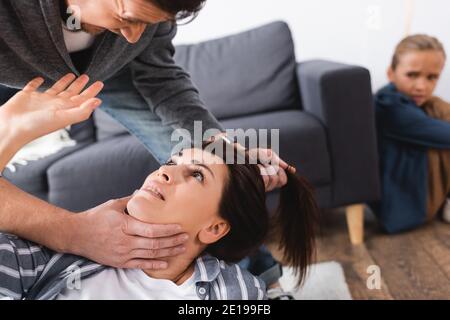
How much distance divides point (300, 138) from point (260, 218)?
0.15 metres

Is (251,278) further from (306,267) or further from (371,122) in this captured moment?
(371,122)

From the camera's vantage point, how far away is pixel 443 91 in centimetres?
54

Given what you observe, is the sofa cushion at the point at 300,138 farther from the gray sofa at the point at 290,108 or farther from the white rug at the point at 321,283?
the white rug at the point at 321,283

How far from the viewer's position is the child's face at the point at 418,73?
0.54 m

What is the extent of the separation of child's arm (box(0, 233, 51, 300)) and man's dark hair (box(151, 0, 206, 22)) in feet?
0.81

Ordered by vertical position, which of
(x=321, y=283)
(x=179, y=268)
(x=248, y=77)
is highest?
→ (x=248, y=77)

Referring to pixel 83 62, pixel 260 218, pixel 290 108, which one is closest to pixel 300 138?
pixel 290 108

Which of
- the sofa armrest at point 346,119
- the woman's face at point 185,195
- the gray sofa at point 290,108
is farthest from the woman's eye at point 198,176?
the sofa armrest at point 346,119

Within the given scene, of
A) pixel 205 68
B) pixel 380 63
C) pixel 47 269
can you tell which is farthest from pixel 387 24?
pixel 47 269

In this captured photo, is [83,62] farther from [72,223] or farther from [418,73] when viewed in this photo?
[418,73]

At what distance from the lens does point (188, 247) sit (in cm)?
47

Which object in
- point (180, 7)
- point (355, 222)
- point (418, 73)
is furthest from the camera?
point (355, 222)

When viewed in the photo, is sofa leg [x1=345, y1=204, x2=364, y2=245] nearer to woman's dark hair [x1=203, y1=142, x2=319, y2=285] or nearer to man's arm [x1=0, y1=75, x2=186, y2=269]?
woman's dark hair [x1=203, y1=142, x2=319, y2=285]
